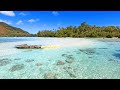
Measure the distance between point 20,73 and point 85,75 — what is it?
241 cm

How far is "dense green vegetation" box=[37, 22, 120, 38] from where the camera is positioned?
31562 mm

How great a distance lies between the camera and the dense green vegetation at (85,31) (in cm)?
3156

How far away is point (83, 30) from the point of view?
35.8 m

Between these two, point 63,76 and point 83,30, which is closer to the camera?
point 63,76

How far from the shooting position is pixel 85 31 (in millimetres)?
35031
